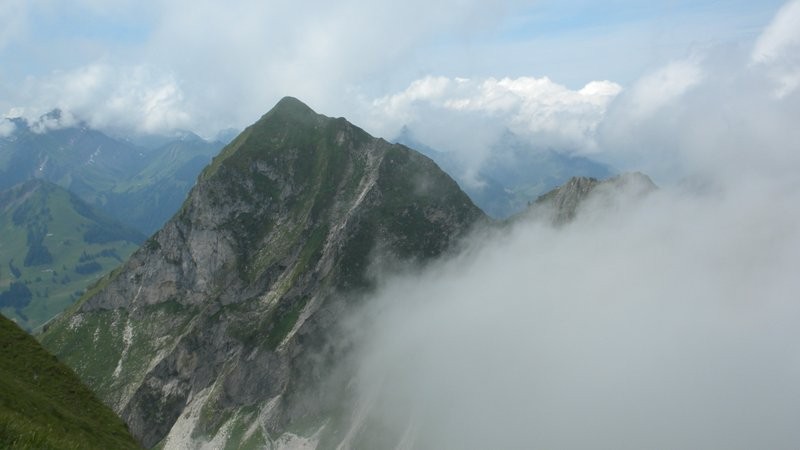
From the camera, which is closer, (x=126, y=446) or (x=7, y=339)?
(x=126, y=446)

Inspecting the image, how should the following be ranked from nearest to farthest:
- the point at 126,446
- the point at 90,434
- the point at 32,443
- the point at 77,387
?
the point at 32,443 < the point at 90,434 < the point at 126,446 < the point at 77,387

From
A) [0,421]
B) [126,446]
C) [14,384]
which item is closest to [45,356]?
[14,384]

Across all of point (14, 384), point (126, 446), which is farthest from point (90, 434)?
point (14, 384)

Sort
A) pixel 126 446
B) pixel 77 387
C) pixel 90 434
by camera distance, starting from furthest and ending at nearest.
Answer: pixel 77 387
pixel 126 446
pixel 90 434

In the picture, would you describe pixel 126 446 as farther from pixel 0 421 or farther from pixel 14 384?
pixel 0 421

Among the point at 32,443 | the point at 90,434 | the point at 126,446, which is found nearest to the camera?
the point at 32,443

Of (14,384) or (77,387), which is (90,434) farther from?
(77,387)
